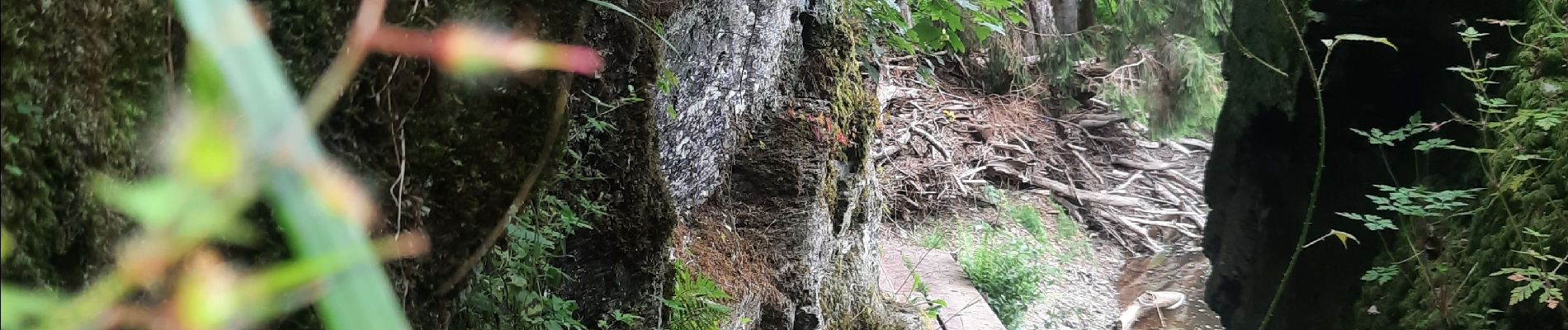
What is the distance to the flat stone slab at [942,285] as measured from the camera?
272 inches

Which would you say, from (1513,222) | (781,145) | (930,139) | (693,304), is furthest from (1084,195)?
(693,304)

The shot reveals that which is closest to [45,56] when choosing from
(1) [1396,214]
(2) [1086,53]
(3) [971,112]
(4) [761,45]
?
(4) [761,45]

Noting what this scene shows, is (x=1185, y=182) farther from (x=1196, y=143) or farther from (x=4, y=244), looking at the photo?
(x=4, y=244)

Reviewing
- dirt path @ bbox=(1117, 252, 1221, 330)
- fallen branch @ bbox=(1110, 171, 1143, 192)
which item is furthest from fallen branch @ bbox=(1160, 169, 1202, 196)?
dirt path @ bbox=(1117, 252, 1221, 330)

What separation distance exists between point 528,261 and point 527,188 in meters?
0.32

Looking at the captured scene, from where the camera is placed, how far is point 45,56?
0.63 metres

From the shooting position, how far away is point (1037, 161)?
12.9 metres

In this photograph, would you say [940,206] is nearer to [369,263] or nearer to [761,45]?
[761,45]

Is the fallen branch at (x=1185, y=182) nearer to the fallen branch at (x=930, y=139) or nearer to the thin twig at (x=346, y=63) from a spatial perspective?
the fallen branch at (x=930, y=139)

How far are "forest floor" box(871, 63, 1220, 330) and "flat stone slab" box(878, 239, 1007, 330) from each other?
3 cm

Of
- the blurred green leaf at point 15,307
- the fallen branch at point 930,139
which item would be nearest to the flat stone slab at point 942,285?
the fallen branch at point 930,139

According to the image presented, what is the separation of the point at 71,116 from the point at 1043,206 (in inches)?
493

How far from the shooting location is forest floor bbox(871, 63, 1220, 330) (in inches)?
384

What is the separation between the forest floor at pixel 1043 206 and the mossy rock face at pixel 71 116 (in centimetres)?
724
